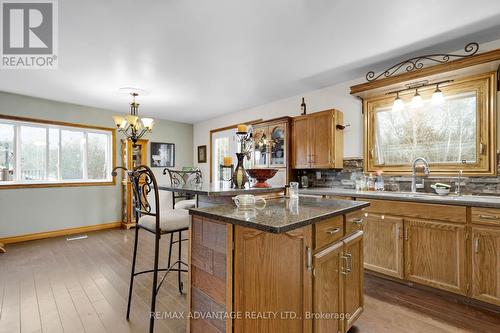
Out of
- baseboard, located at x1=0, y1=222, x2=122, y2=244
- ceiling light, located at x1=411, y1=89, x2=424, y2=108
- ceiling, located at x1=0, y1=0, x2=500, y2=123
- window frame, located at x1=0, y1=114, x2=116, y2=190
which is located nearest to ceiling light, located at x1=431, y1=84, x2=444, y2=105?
ceiling light, located at x1=411, y1=89, x2=424, y2=108

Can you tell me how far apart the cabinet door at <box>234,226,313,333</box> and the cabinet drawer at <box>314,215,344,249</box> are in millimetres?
73

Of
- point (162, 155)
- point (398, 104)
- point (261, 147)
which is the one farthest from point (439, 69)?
point (162, 155)

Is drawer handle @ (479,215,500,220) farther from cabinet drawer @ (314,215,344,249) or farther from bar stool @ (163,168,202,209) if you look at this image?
bar stool @ (163,168,202,209)

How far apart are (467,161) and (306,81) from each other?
217 centimetres

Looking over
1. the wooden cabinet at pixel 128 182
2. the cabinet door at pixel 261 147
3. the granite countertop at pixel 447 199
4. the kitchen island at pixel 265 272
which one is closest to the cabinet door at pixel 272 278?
the kitchen island at pixel 265 272

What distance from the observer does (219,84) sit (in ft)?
11.9

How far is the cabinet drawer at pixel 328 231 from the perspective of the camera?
1327 mm

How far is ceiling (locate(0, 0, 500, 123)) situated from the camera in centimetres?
191

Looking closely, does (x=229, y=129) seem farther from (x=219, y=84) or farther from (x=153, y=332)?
(x=153, y=332)

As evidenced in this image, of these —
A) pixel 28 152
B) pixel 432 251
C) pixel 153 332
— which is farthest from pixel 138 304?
pixel 28 152

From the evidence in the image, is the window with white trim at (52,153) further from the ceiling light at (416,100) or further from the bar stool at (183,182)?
the ceiling light at (416,100)

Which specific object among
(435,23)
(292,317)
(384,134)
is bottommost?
(292,317)

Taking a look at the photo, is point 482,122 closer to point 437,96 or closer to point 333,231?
point 437,96

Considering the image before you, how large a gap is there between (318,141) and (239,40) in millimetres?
1826
